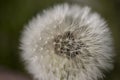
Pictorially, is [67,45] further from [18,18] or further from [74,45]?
[18,18]

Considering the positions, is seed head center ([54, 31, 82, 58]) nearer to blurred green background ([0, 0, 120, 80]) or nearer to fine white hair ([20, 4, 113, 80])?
fine white hair ([20, 4, 113, 80])

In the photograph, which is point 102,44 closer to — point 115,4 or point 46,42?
point 46,42

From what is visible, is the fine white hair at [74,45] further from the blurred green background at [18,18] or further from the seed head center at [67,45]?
the blurred green background at [18,18]

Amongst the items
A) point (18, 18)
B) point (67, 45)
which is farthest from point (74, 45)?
point (18, 18)

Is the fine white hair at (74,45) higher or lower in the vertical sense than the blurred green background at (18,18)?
lower

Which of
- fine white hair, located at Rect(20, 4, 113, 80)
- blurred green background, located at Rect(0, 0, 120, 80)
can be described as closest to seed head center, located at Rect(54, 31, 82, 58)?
fine white hair, located at Rect(20, 4, 113, 80)

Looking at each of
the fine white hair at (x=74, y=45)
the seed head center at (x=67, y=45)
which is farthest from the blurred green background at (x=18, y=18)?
the seed head center at (x=67, y=45)
